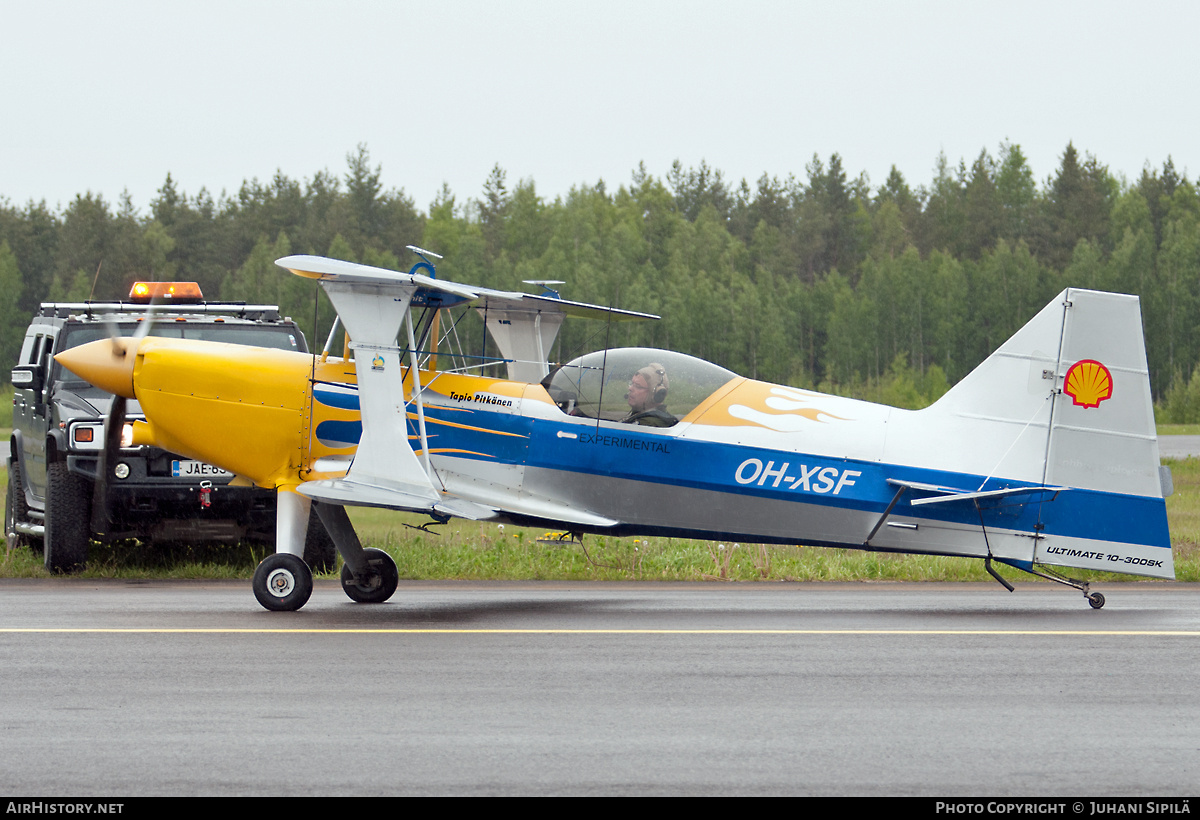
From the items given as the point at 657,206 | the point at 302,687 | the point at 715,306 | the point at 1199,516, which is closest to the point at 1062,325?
the point at 302,687

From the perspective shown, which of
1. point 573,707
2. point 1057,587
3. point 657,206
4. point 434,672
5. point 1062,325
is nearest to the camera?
point 573,707

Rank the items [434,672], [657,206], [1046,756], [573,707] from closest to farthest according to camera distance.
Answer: [1046,756] → [573,707] → [434,672] → [657,206]

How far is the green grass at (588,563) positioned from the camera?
1279 centimetres

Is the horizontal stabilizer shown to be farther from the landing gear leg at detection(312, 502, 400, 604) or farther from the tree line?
the tree line

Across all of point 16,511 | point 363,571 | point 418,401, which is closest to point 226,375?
point 418,401

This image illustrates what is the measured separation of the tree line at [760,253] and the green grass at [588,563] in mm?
50798

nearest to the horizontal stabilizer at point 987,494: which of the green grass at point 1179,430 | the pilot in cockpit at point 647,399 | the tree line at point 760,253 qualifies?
the pilot in cockpit at point 647,399

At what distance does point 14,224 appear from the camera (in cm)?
11219

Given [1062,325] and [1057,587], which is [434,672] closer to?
[1062,325]

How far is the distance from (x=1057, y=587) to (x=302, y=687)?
7941mm

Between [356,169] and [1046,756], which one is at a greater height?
[356,169]

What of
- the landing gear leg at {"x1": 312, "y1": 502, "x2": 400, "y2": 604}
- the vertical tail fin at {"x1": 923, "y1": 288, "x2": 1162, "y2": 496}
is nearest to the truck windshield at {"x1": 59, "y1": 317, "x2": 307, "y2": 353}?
the landing gear leg at {"x1": 312, "y1": 502, "x2": 400, "y2": 604}

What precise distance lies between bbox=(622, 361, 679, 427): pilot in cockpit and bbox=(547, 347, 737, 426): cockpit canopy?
10 mm

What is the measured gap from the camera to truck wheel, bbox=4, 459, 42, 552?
1371 centimetres
